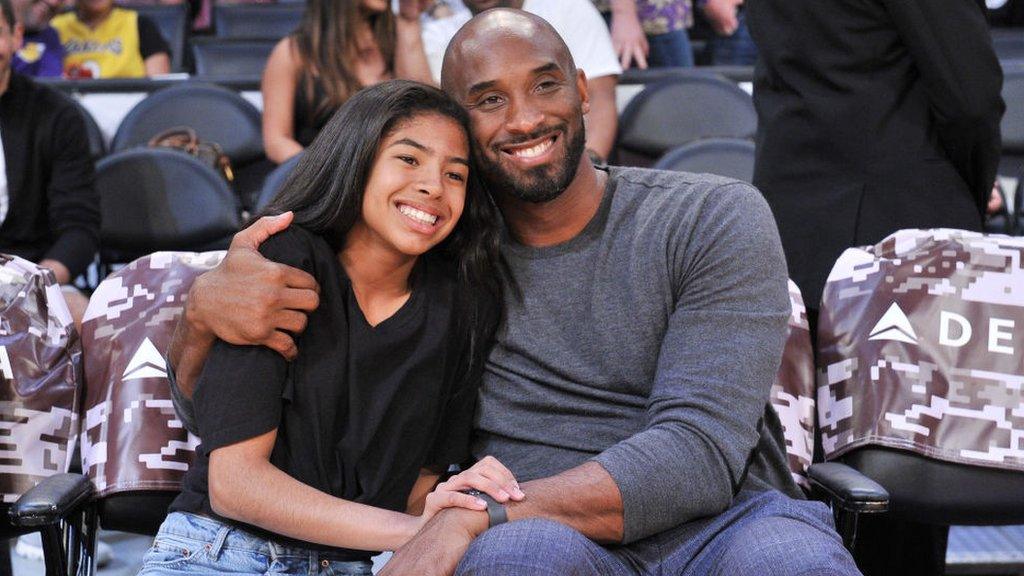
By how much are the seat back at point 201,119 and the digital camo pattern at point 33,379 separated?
2.18 meters

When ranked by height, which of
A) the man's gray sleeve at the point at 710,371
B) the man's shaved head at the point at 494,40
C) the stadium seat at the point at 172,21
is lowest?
the stadium seat at the point at 172,21

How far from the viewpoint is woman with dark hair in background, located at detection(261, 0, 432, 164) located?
432cm

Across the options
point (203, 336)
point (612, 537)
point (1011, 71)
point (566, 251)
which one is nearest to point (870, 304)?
point (566, 251)

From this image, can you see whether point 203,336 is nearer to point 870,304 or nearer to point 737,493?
point 737,493

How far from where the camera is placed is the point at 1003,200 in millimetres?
4566

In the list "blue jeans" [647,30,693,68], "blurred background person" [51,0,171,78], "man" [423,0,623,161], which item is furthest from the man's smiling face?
"blurred background person" [51,0,171,78]

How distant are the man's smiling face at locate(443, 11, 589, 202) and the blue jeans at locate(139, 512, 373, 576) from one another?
0.74 m

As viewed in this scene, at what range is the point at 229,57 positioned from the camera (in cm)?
586

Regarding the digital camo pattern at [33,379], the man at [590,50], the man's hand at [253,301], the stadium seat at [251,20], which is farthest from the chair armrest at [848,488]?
the stadium seat at [251,20]

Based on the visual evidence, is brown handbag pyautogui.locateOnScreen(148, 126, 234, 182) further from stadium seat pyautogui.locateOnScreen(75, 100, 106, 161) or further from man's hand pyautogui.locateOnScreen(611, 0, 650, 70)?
man's hand pyautogui.locateOnScreen(611, 0, 650, 70)

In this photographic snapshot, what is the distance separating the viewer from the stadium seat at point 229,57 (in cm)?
584

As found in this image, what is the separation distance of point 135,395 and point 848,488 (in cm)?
136

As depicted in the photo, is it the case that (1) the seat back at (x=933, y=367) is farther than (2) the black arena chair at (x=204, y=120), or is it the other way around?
(2) the black arena chair at (x=204, y=120)

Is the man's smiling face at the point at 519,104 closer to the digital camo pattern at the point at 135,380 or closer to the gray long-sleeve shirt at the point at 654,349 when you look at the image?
the gray long-sleeve shirt at the point at 654,349
